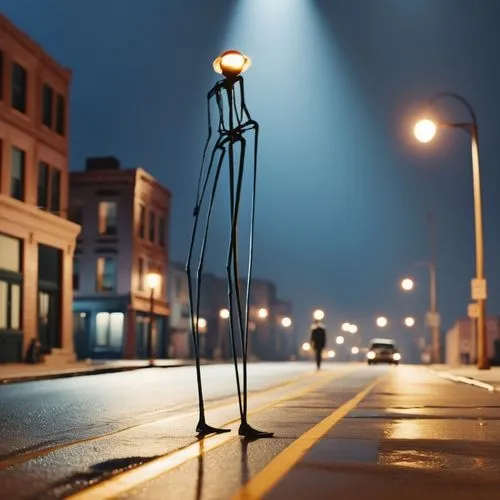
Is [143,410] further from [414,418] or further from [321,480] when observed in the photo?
[321,480]

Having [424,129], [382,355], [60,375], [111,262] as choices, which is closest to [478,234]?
[424,129]

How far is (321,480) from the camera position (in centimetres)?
639

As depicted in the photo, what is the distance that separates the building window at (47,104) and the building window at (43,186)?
1.89 m

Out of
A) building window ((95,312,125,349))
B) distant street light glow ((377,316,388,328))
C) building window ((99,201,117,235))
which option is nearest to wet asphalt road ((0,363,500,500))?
building window ((95,312,125,349))

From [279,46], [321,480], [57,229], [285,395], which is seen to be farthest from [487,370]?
[321,480]

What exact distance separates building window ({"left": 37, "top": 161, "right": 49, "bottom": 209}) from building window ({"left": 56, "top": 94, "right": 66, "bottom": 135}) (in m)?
2.42

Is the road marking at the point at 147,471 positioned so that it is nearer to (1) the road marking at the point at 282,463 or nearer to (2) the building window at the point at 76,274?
(1) the road marking at the point at 282,463

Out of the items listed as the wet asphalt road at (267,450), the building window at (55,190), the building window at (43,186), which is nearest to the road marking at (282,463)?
the wet asphalt road at (267,450)

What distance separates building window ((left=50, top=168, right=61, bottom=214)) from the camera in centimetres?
3875

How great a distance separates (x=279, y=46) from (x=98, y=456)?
40845 millimetres

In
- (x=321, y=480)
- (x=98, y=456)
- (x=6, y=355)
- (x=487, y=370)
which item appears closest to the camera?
(x=321, y=480)

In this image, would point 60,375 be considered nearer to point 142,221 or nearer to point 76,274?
point 76,274

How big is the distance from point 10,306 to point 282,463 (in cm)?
2859

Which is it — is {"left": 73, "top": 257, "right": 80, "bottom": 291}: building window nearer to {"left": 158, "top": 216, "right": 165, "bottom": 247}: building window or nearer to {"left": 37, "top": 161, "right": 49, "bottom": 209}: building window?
{"left": 158, "top": 216, "right": 165, "bottom": 247}: building window
